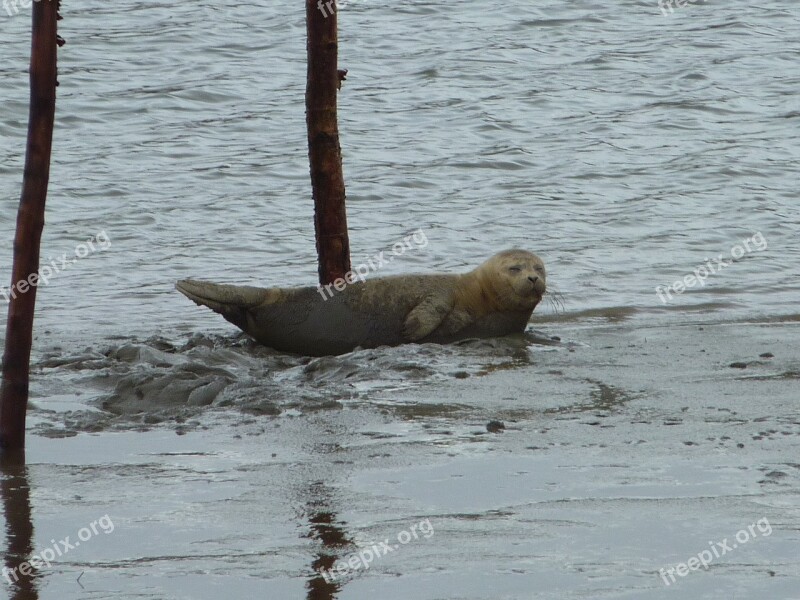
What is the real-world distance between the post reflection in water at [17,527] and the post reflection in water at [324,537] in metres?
0.78

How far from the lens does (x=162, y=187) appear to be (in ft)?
47.6

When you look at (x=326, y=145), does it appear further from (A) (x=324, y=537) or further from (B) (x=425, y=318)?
(A) (x=324, y=537)

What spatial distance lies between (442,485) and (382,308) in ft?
10.9

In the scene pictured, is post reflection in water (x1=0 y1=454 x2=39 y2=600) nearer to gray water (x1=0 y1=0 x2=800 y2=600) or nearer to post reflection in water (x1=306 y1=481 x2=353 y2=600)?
gray water (x1=0 y1=0 x2=800 y2=600)

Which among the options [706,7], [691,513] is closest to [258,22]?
[706,7]

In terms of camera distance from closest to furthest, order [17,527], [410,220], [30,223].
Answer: [17,527] → [30,223] → [410,220]

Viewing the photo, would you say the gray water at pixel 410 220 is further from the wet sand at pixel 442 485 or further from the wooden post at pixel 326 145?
the wooden post at pixel 326 145

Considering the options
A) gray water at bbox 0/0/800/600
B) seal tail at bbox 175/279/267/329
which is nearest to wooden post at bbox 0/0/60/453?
gray water at bbox 0/0/800/600

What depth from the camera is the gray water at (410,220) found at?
472cm

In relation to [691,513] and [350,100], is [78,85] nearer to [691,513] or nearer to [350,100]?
[350,100]

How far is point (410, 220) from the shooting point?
1331cm

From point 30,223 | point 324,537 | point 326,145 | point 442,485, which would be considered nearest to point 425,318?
point 326,145

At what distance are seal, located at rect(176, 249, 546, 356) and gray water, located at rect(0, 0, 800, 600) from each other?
221 millimetres

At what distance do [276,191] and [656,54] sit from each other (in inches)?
356
